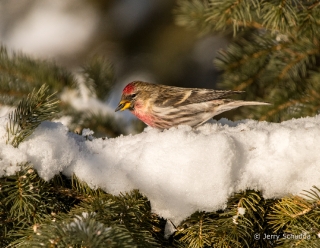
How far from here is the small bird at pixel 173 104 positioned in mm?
3211

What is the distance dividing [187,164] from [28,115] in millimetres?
650

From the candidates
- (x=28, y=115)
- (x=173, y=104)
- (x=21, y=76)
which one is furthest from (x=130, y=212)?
(x=21, y=76)

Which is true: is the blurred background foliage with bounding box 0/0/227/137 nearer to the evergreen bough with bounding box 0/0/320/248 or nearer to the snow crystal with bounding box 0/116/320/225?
the evergreen bough with bounding box 0/0/320/248

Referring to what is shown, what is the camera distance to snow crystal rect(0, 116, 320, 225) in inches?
75.5

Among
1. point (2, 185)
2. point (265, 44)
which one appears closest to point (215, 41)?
point (265, 44)

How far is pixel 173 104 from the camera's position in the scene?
11.0 ft

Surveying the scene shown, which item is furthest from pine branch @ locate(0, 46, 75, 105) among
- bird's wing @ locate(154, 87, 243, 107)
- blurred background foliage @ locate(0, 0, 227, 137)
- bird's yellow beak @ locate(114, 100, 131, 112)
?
bird's wing @ locate(154, 87, 243, 107)

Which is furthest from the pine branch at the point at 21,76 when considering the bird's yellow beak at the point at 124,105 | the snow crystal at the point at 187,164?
the snow crystal at the point at 187,164

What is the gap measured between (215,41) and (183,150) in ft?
13.0

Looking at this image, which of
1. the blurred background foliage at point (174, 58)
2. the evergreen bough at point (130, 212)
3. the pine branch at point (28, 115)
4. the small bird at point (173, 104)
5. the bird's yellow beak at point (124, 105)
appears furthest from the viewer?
the bird's yellow beak at point (124, 105)

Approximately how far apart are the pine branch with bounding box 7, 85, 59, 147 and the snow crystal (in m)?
0.04

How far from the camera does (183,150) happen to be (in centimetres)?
197

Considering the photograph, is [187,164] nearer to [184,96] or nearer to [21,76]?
[184,96]

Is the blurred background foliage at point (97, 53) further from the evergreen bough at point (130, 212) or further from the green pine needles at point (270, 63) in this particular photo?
the evergreen bough at point (130, 212)
